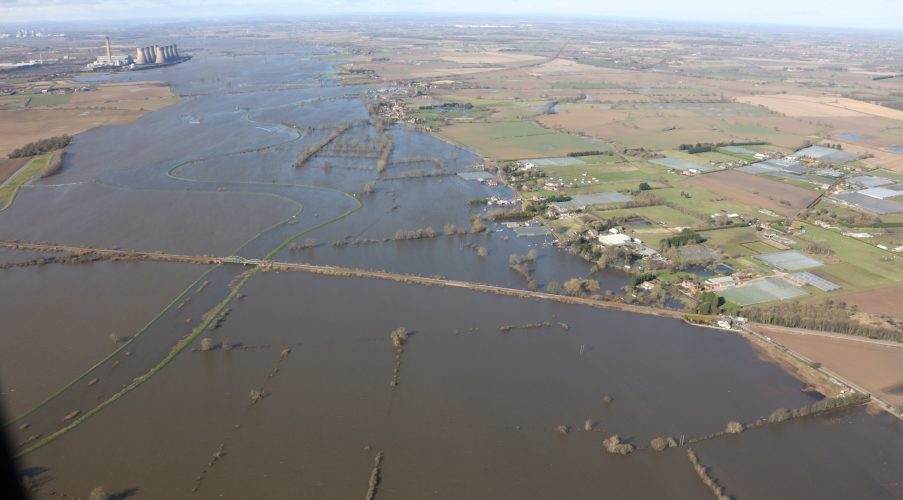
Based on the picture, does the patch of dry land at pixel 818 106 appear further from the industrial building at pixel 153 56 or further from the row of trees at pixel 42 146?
the industrial building at pixel 153 56

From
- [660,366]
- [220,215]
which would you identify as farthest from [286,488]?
[220,215]

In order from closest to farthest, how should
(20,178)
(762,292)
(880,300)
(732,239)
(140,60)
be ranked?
(880,300)
(762,292)
(732,239)
(20,178)
(140,60)

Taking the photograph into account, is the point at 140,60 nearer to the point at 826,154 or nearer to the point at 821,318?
the point at 826,154

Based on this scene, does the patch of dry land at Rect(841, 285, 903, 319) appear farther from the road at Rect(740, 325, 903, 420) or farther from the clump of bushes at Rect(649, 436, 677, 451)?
the clump of bushes at Rect(649, 436, 677, 451)

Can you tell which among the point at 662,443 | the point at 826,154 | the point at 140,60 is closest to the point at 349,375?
the point at 662,443

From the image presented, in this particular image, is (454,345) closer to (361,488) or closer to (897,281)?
(361,488)
